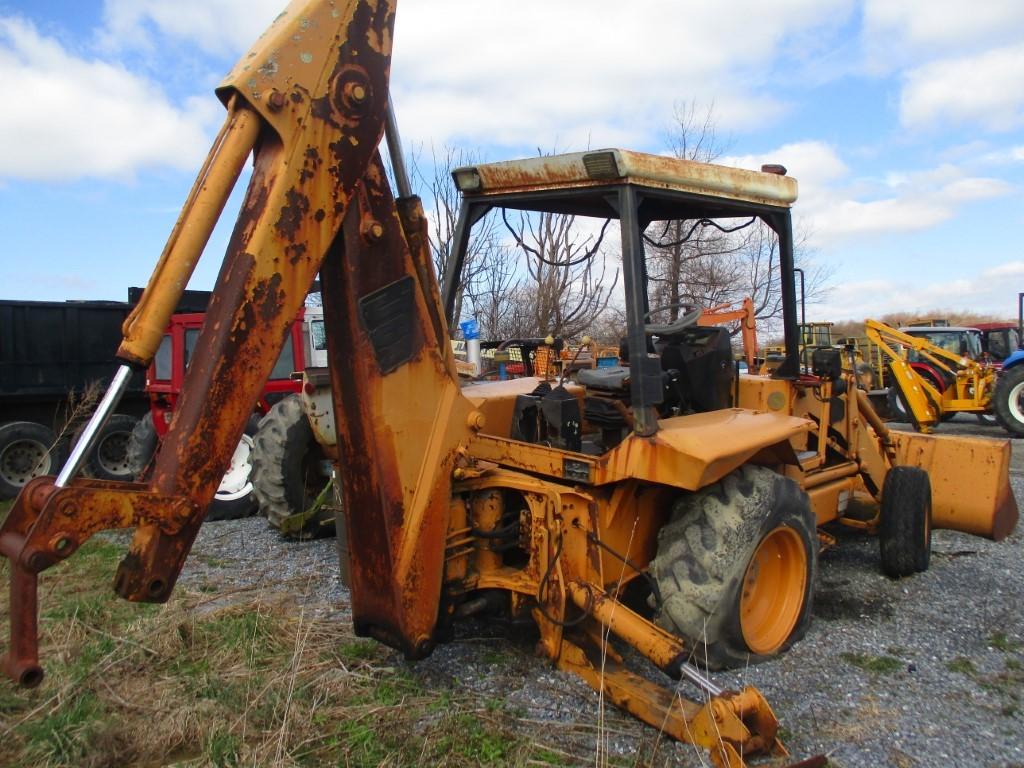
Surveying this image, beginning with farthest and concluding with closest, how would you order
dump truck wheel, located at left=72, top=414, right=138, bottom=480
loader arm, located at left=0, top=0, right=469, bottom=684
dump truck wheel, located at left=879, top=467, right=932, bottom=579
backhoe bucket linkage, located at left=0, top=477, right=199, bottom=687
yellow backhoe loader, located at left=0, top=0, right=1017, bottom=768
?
dump truck wheel, located at left=72, top=414, right=138, bottom=480
dump truck wheel, located at left=879, top=467, right=932, bottom=579
yellow backhoe loader, located at left=0, top=0, right=1017, bottom=768
loader arm, located at left=0, top=0, right=469, bottom=684
backhoe bucket linkage, located at left=0, top=477, right=199, bottom=687

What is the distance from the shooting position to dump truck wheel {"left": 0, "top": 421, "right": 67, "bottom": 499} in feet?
31.0

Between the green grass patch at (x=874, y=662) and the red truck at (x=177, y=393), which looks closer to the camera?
the green grass patch at (x=874, y=662)

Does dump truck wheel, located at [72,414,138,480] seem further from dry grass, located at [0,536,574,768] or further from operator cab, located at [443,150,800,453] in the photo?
operator cab, located at [443,150,800,453]

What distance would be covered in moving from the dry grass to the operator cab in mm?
1326

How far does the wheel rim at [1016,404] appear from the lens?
1348 centimetres

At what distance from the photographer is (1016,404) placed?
1355 centimetres

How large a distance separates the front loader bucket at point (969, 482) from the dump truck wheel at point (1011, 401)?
908cm

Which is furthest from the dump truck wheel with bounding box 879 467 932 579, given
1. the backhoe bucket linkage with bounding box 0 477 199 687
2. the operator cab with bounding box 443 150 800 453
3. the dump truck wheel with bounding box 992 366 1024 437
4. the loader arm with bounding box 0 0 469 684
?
the dump truck wheel with bounding box 992 366 1024 437

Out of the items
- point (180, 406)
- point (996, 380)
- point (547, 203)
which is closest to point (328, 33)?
point (180, 406)

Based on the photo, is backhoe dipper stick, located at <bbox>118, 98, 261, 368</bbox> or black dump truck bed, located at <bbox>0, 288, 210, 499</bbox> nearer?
backhoe dipper stick, located at <bbox>118, 98, 261, 368</bbox>

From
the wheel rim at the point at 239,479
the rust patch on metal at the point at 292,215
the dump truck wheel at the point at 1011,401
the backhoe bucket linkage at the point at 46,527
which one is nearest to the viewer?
the backhoe bucket linkage at the point at 46,527

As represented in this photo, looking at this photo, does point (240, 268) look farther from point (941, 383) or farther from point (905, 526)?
point (941, 383)

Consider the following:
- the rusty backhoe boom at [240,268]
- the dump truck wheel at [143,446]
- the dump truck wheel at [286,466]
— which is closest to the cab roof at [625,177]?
the rusty backhoe boom at [240,268]

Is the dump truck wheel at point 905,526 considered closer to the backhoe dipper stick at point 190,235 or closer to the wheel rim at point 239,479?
the backhoe dipper stick at point 190,235
